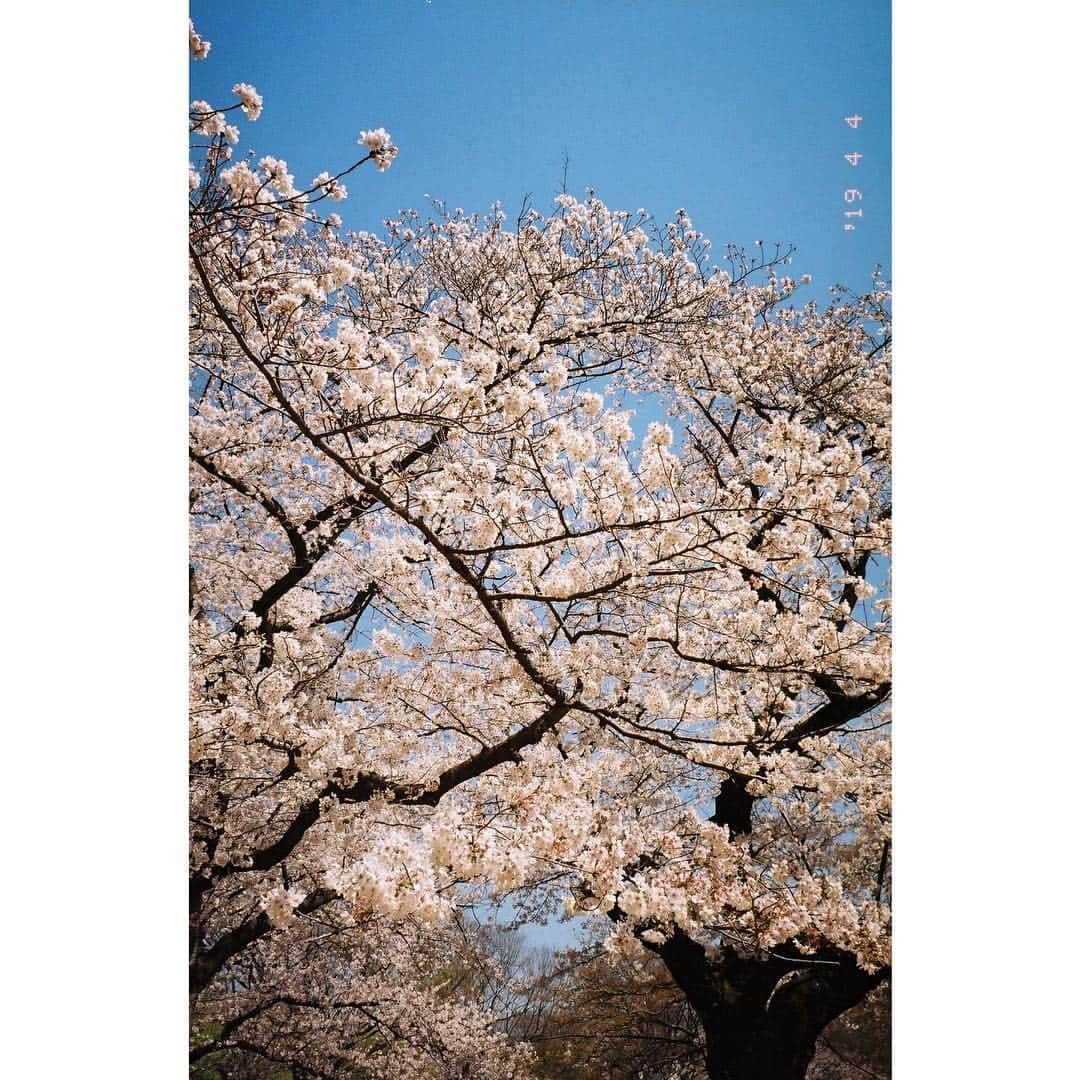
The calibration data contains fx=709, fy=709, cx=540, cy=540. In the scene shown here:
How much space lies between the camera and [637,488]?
1486 millimetres

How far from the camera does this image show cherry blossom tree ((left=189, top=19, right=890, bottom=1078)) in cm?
153

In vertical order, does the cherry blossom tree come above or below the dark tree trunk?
above

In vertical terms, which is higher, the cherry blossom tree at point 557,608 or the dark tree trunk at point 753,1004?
the cherry blossom tree at point 557,608

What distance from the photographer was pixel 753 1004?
1.78 m

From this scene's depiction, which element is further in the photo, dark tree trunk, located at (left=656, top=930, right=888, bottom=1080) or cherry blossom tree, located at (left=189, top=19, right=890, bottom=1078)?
dark tree trunk, located at (left=656, top=930, right=888, bottom=1080)

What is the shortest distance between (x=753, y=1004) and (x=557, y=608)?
1103 mm

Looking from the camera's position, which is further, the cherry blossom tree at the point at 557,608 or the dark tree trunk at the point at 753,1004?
the dark tree trunk at the point at 753,1004

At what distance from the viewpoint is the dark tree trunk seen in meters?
1.73

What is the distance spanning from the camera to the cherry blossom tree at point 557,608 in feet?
5.03

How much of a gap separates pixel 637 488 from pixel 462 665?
2.26ft

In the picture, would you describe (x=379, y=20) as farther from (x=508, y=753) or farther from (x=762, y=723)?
(x=762, y=723)

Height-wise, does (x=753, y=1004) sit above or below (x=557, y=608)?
below
